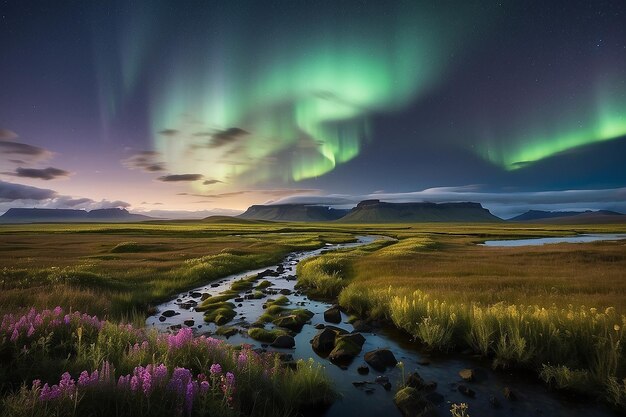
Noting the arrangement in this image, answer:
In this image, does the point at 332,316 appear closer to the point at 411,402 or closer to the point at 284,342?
the point at 284,342

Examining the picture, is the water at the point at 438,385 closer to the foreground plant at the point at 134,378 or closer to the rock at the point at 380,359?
the rock at the point at 380,359

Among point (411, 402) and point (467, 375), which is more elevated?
point (411, 402)

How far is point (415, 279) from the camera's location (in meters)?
23.4

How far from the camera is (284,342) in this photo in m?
12.7

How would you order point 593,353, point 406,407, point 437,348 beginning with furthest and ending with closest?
1. point 437,348
2. point 593,353
3. point 406,407

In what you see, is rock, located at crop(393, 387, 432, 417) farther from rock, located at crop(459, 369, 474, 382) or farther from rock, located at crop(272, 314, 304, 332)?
rock, located at crop(272, 314, 304, 332)

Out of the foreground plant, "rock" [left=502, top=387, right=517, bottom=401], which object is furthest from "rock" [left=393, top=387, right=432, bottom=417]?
"rock" [left=502, top=387, right=517, bottom=401]

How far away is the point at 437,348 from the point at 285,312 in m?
8.07

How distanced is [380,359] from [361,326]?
4360 millimetres

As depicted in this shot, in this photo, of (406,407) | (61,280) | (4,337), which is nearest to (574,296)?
(406,407)

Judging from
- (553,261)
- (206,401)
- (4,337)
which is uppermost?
(4,337)

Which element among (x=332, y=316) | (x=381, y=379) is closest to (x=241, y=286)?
(x=332, y=316)

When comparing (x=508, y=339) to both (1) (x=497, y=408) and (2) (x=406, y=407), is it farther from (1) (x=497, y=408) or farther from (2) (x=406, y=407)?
(2) (x=406, y=407)

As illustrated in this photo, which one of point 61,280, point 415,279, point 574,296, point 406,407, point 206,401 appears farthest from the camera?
point 415,279
